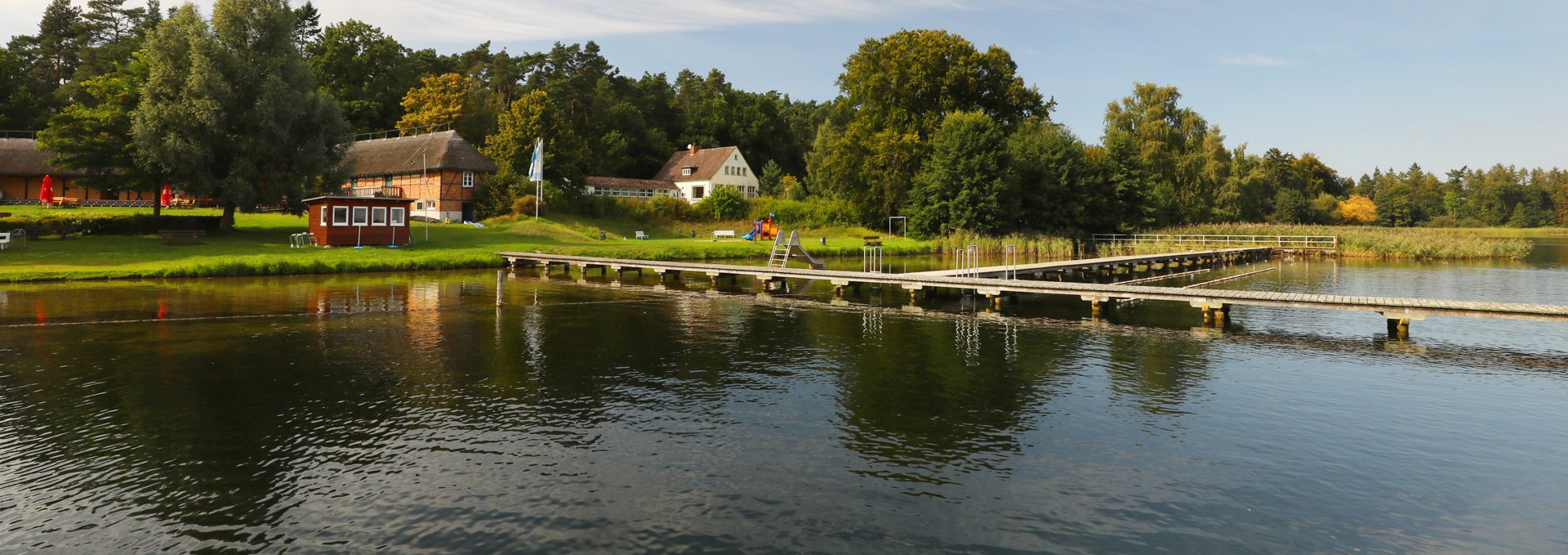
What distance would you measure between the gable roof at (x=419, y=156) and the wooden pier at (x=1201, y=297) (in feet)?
105

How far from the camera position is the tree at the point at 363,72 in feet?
303

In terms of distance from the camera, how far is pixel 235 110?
51406 millimetres

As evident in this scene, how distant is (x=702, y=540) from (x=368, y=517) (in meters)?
4.02

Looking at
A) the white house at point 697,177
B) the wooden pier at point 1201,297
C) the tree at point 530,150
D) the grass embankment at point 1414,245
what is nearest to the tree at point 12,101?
the tree at point 530,150

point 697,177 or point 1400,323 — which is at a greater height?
point 697,177

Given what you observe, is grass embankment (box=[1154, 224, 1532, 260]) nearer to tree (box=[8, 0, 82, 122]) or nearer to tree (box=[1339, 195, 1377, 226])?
tree (box=[1339, 195, 1377, 226])

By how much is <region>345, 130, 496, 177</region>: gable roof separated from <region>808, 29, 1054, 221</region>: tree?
1190 inches

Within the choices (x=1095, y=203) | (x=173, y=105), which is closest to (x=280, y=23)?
(x=173, y=105)

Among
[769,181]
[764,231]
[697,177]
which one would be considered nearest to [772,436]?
[764,231]

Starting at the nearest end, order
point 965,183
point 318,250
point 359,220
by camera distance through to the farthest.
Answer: point 318,250 < point 359,220 < point 965,183

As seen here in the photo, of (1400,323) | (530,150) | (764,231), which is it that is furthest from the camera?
(764,231)

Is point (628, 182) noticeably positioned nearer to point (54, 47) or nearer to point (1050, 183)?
point (1050, 183)

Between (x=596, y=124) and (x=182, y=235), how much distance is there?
55.4 meters

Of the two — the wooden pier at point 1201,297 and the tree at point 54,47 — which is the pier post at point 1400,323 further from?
the tree at point 54,47
